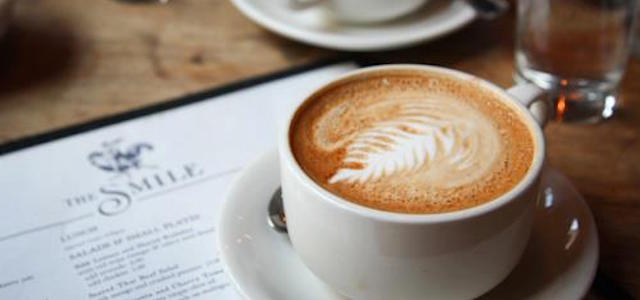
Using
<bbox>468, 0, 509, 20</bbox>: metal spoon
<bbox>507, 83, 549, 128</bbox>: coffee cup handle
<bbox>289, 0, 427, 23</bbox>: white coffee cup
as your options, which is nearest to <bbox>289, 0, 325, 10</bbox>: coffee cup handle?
Answer: <bbox>289, 0, 427, 23</bbox>: white coffee cup

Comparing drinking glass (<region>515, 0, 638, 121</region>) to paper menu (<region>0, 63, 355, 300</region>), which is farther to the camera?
drinking glass (<region>515, 0, 638, 121</region>)

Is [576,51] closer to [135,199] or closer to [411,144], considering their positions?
[411,144]

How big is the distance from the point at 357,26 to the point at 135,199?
1.06 ft

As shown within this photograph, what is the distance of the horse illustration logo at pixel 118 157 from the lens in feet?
2.19

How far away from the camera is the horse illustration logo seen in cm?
67

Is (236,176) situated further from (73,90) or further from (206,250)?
(73,90)

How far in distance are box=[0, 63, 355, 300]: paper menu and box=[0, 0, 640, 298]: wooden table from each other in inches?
2.1

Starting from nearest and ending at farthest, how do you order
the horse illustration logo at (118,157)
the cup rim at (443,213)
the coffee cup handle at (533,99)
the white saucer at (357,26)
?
the cup rim at (443,213) → the coffee cup handle at (533,99) → the horse illustration logo at (118,157) → the white saucer at (357,26)

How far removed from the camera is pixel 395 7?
2.63ft

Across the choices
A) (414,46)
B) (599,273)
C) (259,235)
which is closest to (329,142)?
(259,235)

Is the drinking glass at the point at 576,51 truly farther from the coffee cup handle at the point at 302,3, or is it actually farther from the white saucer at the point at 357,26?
the coffee cup handle at the point at 302,3

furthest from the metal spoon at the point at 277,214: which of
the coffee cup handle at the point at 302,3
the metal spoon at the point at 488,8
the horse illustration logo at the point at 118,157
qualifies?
the metal spoon at the point at 488,8

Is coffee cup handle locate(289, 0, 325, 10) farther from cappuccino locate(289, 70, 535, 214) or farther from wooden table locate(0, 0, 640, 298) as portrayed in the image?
cappuccino locate(289, 70, 535, 214)

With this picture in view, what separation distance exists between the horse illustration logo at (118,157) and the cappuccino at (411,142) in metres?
0.20
